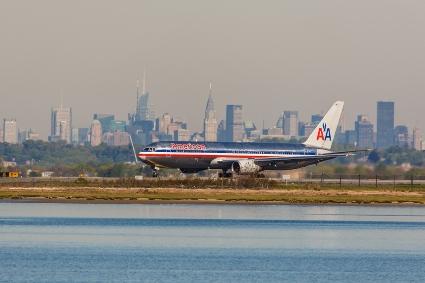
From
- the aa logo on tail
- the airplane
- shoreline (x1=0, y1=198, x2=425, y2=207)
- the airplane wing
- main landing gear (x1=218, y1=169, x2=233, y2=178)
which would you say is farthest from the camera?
the aa logo on tail

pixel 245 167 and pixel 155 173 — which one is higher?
pixel 245 167

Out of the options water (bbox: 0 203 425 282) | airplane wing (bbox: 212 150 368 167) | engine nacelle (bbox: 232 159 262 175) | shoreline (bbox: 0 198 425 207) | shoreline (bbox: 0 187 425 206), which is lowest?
water (bbox: 0 203 425 282)

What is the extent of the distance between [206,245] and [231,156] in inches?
2959

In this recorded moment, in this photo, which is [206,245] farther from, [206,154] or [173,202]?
[206,154]

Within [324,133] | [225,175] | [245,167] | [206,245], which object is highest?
[324,133]

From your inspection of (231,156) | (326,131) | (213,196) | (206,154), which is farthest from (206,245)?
(326,131)

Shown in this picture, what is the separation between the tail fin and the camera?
152m

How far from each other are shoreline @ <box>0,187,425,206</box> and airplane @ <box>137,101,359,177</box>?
21.2 metres

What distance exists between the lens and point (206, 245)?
207 ft

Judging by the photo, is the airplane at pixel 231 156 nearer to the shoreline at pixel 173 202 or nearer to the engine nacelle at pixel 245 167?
the engine nacelle at pixel 245 167

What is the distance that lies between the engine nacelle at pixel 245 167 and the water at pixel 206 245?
44306mm

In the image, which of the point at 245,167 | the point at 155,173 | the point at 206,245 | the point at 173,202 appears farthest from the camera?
the point at 245,167

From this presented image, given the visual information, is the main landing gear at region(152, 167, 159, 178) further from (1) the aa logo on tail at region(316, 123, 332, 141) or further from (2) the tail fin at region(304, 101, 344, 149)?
(1) the aa logo on tail at region(316, 123, 332, 141)

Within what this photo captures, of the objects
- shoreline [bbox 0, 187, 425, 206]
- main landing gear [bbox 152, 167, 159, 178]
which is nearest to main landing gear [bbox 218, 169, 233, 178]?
main landing gear [bbox 152, 167, 159, 178]
